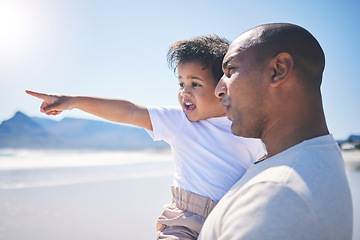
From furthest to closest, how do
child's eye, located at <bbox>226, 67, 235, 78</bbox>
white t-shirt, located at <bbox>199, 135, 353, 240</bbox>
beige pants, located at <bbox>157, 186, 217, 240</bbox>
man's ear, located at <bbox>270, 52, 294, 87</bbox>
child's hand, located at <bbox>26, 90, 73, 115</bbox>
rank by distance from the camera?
child's hand, located at <bbox>26, 90, 73, 115</bbox>
beige pants, located at <bbox>157, 186, 217, 240</bbox>
child's eye, located at <bbox>226, 67, 235, 78</bbox>
man's ear, located at <bbox>270, 52, 294, 87</bbox>
white t-shirt, located at <bbox>199, 135, 353, 240</bbox>

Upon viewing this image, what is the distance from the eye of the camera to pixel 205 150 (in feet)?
6.40

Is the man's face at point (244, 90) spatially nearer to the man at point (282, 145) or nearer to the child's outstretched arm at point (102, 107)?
the man at point (282, 145)

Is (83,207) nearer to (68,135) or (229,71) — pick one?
(229,71)

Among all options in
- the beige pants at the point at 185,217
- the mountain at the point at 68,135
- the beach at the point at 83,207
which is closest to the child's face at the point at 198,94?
the beige pants at the point at 185,217

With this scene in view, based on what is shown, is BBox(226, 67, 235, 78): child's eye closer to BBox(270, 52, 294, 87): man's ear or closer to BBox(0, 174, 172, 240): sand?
BBox(270, 52, 294, 87): man's ear

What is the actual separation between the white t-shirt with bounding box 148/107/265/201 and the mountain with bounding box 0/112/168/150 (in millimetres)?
13326

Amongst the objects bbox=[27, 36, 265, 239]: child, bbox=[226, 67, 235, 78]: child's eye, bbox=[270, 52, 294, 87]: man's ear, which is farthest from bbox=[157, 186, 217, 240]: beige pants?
bbox=[270, 52, 294, 87]: man's ear

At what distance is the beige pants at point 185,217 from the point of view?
1739 millimetres

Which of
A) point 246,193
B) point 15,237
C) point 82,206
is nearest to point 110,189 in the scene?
point 82,206

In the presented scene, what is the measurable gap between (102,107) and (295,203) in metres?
1.39

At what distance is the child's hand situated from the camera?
1.85 m

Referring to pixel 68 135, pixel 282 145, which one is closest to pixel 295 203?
pixel 282 145

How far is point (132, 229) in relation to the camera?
10.9 ft

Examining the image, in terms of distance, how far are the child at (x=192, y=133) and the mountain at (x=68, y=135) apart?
13214 mm
